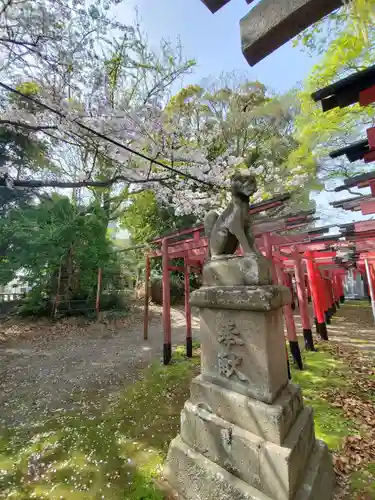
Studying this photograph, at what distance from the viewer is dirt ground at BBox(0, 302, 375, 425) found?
4.94 m

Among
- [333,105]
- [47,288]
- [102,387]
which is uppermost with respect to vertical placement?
[333,105]

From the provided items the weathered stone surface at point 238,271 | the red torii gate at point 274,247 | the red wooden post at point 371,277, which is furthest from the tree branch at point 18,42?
the red wooden post at point 371,277

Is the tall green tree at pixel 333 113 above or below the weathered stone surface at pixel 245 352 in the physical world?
above

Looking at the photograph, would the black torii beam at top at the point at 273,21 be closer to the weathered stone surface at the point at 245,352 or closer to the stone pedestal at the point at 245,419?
the stone pedestal at the point at 245,419

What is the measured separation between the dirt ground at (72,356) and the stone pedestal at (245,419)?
11.0 ft

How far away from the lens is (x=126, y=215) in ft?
A: 63.8

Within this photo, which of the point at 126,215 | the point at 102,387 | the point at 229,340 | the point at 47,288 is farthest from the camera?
the point at 126,215

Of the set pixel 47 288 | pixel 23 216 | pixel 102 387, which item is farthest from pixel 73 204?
pixel 102 387

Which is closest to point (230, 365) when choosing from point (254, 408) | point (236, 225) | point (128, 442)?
point (254, 408)

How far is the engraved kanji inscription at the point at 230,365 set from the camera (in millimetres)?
2523

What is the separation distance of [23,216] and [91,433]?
10976mm

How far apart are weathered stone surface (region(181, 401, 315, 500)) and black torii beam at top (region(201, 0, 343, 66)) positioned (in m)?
3.06

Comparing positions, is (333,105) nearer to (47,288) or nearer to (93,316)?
(93,316)

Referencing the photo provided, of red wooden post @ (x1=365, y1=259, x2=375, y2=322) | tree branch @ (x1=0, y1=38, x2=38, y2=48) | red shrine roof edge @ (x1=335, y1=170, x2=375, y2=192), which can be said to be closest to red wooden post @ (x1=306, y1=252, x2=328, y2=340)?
red wooden post @ (x1=365, y1=259, x2=375, y2=322)
